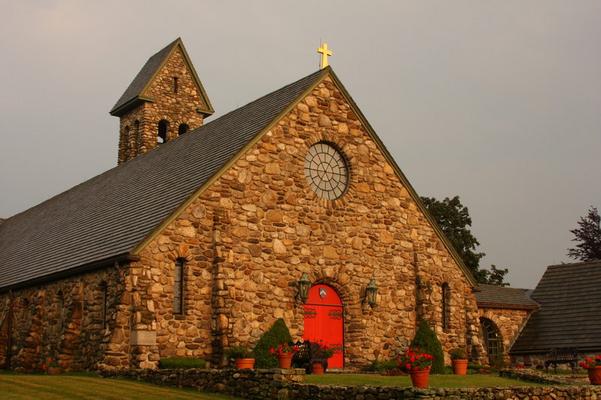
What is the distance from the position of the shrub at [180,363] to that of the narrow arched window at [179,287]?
160 cm

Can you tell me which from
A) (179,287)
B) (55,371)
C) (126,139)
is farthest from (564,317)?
(126,139)

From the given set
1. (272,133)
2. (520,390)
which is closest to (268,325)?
(272,133)

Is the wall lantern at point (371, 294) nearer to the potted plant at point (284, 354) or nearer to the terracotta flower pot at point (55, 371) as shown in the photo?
the potted plant at point (284, 354)

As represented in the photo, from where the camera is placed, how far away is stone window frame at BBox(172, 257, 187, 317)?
22.2 metres

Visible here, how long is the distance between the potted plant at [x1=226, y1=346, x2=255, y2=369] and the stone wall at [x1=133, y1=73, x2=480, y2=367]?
52cm

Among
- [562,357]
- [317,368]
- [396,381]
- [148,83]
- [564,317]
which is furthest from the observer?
[148,83]

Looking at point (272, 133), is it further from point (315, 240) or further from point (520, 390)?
point (520, 390)

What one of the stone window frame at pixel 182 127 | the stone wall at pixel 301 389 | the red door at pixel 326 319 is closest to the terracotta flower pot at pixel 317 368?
the red door at pixel 326 319

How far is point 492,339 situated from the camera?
33.3m

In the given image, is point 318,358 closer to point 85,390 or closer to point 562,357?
point 85,390

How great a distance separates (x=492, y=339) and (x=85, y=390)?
67.4 feet

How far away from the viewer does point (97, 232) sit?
2656 cm

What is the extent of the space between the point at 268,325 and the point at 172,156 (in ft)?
30.8

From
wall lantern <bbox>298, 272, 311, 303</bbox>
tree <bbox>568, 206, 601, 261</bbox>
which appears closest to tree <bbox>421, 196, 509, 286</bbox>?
tree <bbox>568, 206, 601, 261</bbox>
